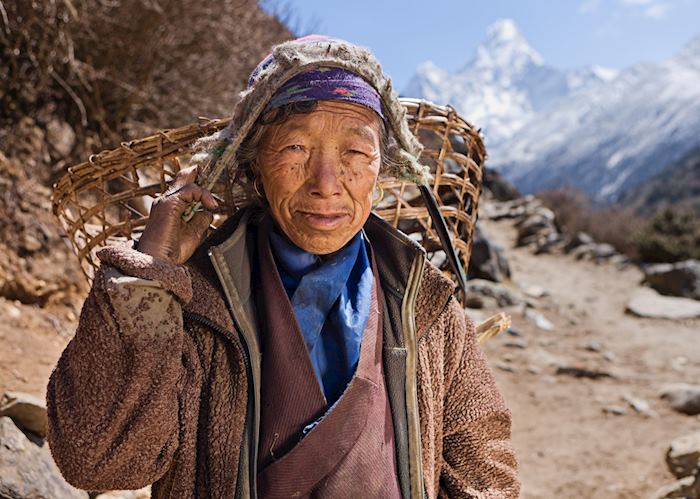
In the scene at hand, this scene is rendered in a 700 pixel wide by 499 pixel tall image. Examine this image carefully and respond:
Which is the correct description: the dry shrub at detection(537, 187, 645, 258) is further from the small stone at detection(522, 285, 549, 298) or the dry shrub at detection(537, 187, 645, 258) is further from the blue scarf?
the blue scarf

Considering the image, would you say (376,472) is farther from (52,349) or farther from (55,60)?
(55,60)

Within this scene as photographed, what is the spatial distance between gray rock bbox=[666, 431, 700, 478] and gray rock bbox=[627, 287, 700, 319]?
3.99 m

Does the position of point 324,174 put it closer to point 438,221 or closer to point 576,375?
point 438,221

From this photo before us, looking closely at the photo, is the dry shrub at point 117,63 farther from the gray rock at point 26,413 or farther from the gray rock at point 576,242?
the gray rock at point 576,242

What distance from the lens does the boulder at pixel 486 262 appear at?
8.74m

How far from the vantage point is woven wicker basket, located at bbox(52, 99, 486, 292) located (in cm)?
155

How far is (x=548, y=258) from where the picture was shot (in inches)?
460

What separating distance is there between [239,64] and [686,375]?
508cm

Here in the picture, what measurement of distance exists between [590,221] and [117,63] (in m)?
14.9

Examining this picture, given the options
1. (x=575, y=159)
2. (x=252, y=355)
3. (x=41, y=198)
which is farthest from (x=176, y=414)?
(x=575, y=159)

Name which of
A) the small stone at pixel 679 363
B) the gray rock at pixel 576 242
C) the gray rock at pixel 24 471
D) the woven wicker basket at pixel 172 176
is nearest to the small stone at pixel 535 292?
the small stone at pixel 679 363

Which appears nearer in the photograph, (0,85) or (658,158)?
(0,85)

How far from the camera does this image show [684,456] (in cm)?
362

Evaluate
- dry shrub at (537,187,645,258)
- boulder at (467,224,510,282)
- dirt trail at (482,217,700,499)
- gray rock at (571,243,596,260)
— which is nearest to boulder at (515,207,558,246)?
→ gray rock at (571,243,596,260)
